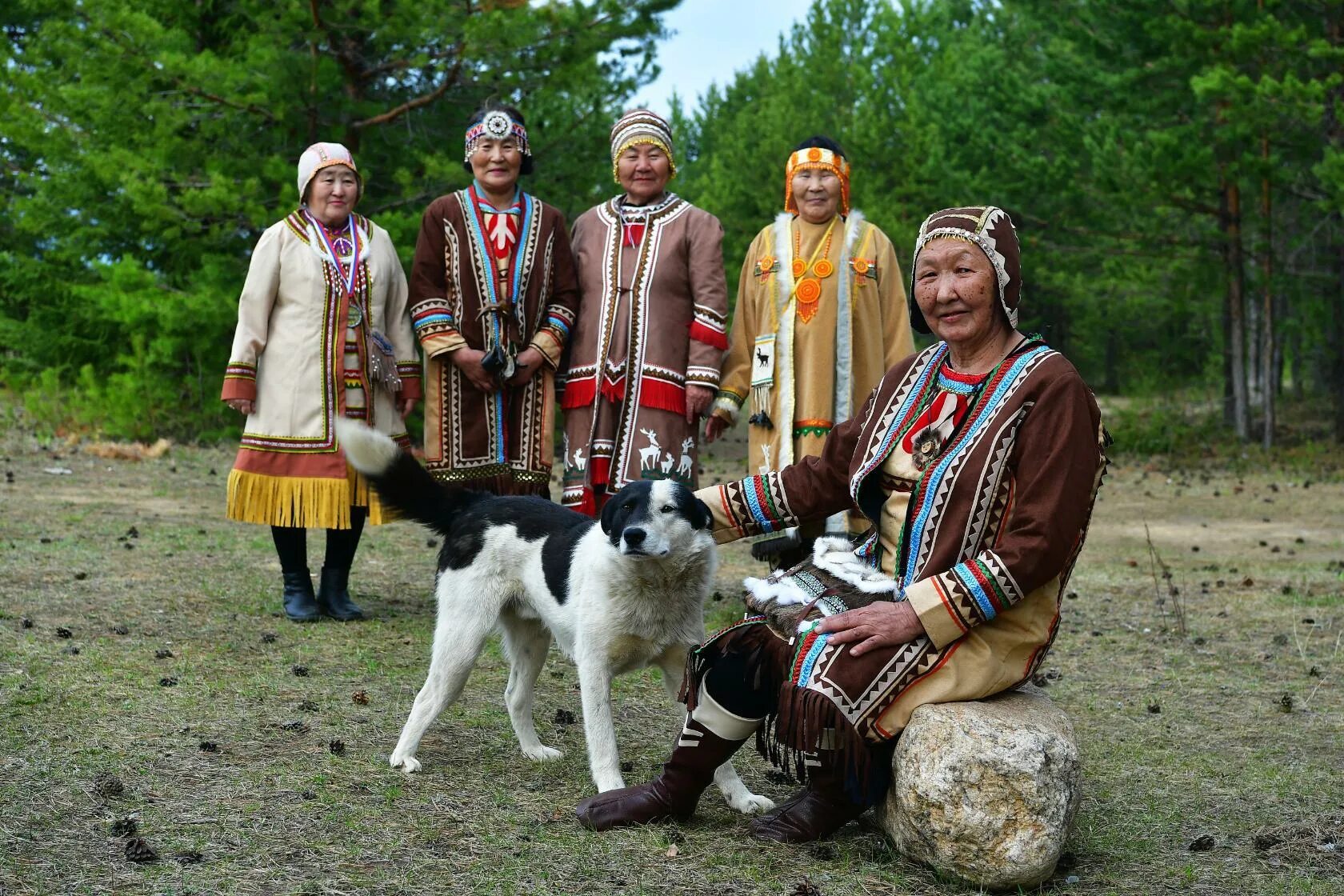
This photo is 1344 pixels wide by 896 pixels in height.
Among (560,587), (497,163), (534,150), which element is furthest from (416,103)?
(560,587)

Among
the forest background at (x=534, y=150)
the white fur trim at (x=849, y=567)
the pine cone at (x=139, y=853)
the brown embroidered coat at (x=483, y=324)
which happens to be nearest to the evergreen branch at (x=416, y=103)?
the forest background at (x=534, y=150)

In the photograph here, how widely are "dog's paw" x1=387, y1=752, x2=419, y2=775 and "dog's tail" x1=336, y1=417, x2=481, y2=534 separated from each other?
2.49ft

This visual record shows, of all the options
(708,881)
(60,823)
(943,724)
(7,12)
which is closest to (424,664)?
(60,823)

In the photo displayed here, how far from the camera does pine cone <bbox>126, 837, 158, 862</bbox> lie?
3.23m

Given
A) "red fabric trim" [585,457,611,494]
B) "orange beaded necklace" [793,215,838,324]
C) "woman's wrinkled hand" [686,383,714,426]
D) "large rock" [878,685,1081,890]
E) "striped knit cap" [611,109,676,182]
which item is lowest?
"large rock" [878,685,1081,890]

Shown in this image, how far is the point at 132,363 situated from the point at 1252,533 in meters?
11.2

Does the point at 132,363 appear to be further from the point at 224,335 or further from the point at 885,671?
the point at 885,671

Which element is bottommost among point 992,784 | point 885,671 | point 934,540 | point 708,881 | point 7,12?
point 708,881

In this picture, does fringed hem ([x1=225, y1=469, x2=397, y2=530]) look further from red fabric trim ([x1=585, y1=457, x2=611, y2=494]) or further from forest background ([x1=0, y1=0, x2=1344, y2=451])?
forest background ([x1=0, y1=0, x2=1344, y2=451])

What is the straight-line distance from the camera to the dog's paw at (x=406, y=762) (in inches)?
162

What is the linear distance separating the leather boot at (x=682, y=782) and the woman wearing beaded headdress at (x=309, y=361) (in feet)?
9.00

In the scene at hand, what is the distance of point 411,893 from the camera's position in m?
3.12

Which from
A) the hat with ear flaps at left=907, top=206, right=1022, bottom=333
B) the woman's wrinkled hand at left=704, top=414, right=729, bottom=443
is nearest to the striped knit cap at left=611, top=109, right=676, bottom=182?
the woman's wrinkled hand at left=704, top=414, right=729, bottom=443

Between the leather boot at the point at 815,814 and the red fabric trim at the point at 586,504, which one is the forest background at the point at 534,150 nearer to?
the red fabric trim at the point at 586,504
